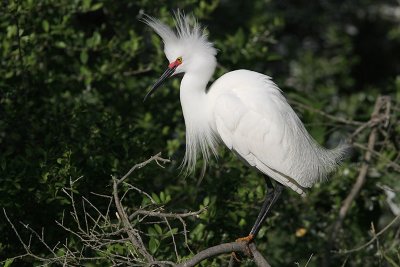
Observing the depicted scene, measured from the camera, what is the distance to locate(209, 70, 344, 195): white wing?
381 centimetres

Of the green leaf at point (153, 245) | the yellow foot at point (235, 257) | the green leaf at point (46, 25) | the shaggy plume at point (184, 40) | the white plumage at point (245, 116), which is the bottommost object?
the yellow foot at point (235, 257)

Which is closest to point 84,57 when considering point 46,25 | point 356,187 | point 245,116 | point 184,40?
point 46,25

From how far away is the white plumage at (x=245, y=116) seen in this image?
12.5 ft

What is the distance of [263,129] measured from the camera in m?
3.85

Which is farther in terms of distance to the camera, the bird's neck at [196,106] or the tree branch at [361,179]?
the tree branch at [361,179]

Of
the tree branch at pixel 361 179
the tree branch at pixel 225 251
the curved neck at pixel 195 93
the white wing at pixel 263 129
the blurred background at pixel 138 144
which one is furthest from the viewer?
the tree branch at pixel 361 179

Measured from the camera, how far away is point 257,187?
13.7ft

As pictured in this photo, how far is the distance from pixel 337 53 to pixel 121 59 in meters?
4.19

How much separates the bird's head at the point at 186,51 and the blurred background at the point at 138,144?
0.33m

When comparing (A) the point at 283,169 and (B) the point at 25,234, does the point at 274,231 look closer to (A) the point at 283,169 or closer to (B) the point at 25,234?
(A) the point at 283,169

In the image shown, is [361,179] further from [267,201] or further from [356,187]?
[267,201]

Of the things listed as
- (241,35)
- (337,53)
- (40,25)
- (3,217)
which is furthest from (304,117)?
(337,53)

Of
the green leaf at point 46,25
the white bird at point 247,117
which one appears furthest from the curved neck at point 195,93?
the green leaf at point 46,25

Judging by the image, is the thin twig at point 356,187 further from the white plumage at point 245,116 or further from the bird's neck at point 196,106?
the bird's neck at point 196,106
